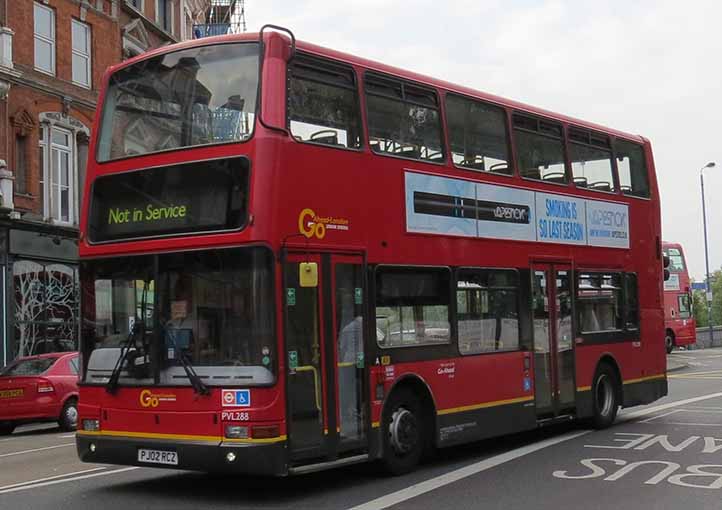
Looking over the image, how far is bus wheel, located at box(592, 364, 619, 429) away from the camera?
15.1 meters

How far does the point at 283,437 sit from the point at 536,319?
552cm

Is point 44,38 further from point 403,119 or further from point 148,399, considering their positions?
point 148,399

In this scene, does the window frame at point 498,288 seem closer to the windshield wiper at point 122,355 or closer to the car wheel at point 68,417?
the windshield wiper at point 122,355

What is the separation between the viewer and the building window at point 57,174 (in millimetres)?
28500

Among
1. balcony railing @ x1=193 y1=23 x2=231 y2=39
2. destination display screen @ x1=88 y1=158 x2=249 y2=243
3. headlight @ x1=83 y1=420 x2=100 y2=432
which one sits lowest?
headlight @ x1=83 y1=420 x2=100 y2=432

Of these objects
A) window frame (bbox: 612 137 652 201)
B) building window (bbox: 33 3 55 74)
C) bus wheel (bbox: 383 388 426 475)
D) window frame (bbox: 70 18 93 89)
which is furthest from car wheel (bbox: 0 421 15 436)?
window frame (bbox: 70 18 93 89)

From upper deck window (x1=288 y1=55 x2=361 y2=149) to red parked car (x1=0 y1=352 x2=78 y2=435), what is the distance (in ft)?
36.8

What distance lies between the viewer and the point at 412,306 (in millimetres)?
11320

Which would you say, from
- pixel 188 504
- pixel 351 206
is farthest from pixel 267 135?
pixel 188 504

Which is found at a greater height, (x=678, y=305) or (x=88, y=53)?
(x=88, y=53)

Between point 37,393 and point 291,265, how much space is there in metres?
11.5

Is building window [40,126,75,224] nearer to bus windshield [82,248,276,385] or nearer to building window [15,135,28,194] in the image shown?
building window [15,135,28,194]

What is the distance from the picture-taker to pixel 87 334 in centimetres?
1022

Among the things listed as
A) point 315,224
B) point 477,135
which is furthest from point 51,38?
point 315,224
